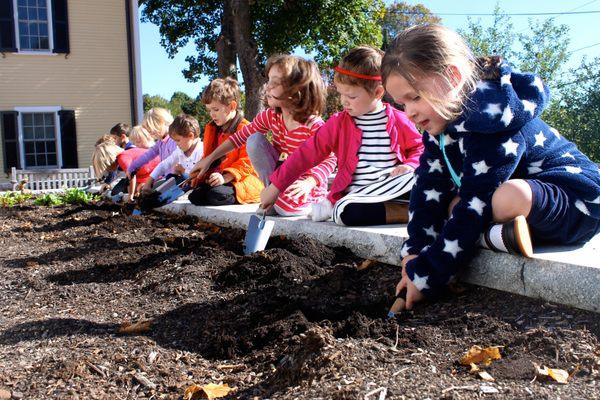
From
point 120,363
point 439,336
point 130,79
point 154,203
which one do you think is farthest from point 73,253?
point 130,79

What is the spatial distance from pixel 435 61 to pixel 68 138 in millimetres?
16171

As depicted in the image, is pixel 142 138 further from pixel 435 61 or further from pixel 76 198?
pixel 435 61

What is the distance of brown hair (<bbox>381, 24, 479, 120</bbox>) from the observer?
2.47 m

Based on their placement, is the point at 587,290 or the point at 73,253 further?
the point at 73,253

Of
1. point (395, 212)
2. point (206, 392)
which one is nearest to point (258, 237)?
point (395, 212)

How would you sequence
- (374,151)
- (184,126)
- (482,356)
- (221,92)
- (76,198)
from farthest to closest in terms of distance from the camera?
1. (76,198)
2. (184,126)
3. (221,92)
4. (374,151)
5. (482,356)

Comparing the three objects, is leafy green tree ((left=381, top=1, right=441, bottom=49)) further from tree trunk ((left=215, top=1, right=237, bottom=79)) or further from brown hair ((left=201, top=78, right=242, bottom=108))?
brown hair ((left=201, top=78, right=242, bottom=108))

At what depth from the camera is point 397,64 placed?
2.51 metres

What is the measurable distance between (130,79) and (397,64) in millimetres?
16138

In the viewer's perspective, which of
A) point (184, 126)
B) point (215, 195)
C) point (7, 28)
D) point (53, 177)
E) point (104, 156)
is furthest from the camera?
point (7, 28)

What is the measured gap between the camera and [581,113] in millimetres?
15883

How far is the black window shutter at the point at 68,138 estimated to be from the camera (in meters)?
17.0

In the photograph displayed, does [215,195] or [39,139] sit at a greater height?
[39,139]

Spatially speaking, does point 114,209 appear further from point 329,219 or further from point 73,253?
point 329,219
